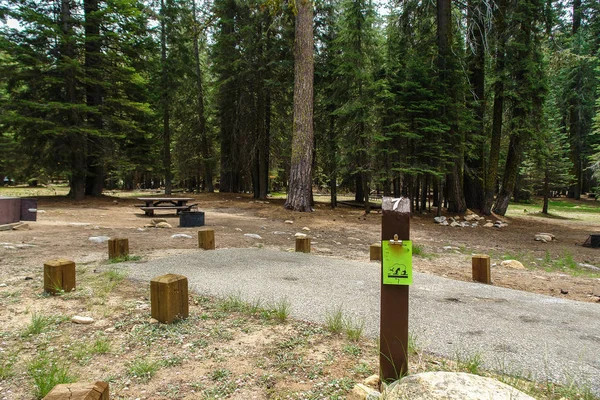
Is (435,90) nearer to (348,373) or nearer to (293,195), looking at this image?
(293,195)

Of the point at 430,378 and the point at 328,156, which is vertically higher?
the point at 328,156

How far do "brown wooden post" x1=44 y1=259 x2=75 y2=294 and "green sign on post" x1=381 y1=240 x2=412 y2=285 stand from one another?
3397 mm

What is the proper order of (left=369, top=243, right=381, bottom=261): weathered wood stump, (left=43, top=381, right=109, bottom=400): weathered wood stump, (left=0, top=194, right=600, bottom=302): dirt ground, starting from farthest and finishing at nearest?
(left=369, top=243, right=381, bottom=261): weathered wood stump < (left=0, top=194, right=600, bottom=302): dirt ground < (left=43, top=381, right=109, bottom=400): weathered wood stump

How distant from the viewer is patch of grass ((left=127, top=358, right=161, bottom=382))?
2234mm

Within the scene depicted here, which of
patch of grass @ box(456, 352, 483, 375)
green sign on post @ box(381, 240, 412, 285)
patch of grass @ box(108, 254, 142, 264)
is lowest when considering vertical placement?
patch of grass @ box(456, 352, 483, 375)

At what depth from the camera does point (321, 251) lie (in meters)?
7.27

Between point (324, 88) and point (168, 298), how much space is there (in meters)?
15.5

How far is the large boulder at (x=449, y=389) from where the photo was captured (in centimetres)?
174

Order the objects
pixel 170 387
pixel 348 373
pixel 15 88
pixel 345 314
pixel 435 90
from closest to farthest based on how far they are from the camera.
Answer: pixel 170 387 < pixel 348 373 < pixel 345 314 < pixel 435 90 < pixel 15 88

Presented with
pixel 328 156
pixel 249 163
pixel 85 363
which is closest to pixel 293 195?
pixel 328 156

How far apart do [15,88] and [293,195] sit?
514 inches

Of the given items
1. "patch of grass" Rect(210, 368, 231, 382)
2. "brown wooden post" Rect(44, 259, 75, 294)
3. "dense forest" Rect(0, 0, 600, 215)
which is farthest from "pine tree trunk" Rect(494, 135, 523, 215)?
"brown wooden post" Rect(44, 259, 75, 294)

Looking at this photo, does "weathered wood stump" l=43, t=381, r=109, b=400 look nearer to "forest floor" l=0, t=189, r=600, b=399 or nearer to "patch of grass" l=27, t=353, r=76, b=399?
"forest floor" l=0, t=189, r=600, b=399

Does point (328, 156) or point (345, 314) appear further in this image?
point (328, 156)
